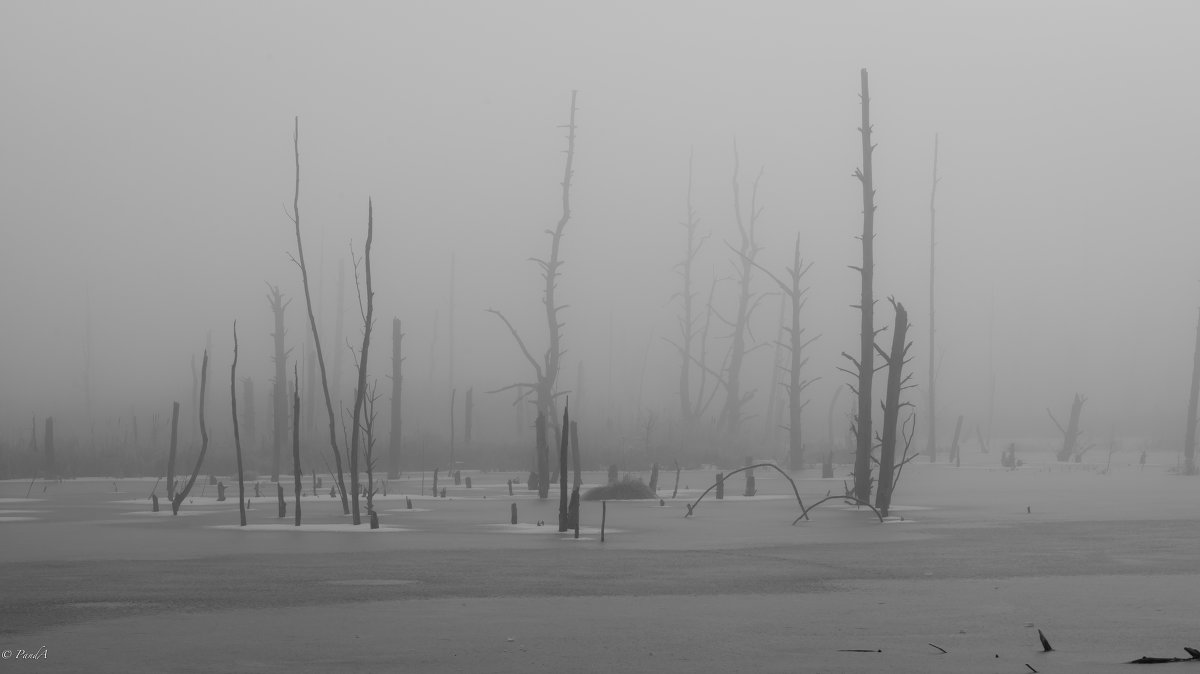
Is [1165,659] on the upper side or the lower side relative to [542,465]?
lower

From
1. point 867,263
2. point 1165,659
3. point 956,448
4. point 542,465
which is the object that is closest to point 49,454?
point 542,465

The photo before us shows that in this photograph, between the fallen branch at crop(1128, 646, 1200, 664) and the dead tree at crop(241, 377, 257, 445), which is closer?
the fallen branch at crop(1128, 646, 1200, 664)

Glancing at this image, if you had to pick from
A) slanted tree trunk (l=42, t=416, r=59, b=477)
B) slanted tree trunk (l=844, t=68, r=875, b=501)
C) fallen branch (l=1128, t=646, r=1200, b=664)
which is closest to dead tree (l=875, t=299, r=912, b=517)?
slanted tree trunk (l=844, t=68, r=875, b=501)

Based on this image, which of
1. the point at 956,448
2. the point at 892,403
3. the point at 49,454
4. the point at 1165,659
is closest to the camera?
the point at 1165,659

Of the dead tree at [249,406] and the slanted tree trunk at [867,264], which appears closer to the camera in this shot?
the slanted tree trunk at [867,264]

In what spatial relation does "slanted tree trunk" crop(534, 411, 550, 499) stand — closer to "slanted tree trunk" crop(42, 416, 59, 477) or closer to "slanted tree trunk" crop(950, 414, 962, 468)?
"slanted tree trunk" crop(42, 416, 59, 477)

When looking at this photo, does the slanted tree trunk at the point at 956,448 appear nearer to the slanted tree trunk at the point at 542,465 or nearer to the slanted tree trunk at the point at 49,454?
the slanted tree trunk at the point at 542,465

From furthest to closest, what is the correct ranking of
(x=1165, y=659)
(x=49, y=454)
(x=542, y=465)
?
(x=49, y=454), (x=542, y=465), (x=1165, y=659)

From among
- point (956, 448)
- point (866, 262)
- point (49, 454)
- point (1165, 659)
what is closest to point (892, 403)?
point (866, 262)

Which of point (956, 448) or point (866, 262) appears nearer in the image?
point (866, 262)

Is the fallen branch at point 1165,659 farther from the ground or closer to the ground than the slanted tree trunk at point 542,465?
closer to the ground

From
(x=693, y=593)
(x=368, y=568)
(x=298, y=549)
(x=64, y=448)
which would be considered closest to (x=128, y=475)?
(x=64, y=448)

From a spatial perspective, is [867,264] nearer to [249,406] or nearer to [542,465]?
[542,465]

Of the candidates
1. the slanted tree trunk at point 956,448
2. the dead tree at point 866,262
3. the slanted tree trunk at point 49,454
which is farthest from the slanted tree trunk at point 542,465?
the slanted tree trunk at point 956,448
